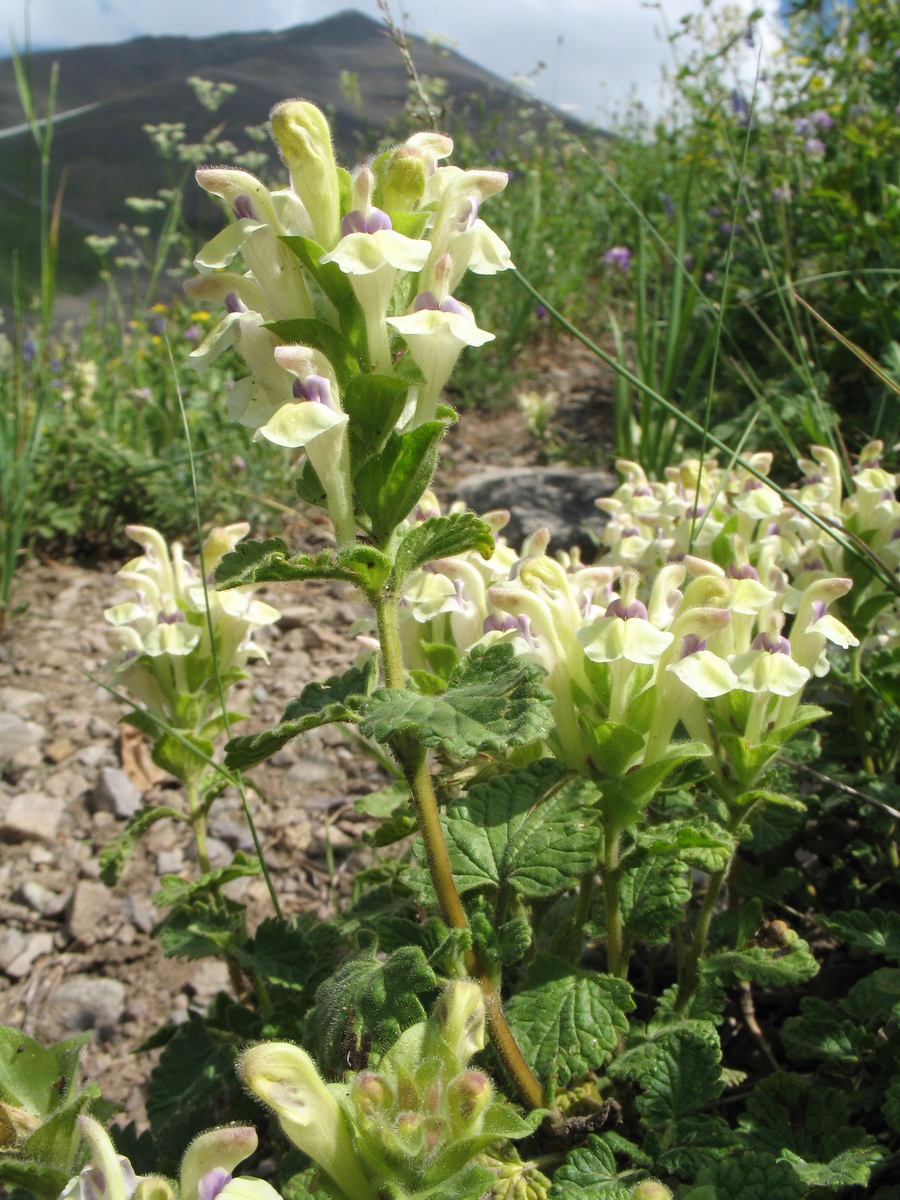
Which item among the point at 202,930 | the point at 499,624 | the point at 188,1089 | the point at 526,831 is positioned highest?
the point at 499,624

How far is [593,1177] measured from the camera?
3.54 feet

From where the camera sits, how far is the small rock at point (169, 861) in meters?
2.52

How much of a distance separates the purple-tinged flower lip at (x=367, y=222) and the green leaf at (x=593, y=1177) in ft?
3.61

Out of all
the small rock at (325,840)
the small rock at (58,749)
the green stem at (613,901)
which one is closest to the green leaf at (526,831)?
the green stem at (613,901)

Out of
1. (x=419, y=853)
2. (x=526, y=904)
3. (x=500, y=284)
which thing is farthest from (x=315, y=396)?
(x=500, y=284)

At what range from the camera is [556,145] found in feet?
32.8

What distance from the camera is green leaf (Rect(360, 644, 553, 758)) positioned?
0.83m

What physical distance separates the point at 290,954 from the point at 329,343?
101 centimetres

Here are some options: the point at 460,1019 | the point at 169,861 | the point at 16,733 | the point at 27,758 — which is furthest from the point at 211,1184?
the point at 16,733

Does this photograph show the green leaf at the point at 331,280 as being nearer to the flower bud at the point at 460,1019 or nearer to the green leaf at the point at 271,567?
the green leaf at the point at 271,567

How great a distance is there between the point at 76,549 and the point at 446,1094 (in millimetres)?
3649

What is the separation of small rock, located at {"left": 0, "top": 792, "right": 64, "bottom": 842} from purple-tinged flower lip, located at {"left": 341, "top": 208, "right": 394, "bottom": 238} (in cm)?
224

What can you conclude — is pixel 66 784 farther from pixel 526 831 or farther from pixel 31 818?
pixel 526 831

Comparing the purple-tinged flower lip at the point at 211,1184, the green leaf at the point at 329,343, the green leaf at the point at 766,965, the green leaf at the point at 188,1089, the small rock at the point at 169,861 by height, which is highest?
the green leaf at the point at 329,343
